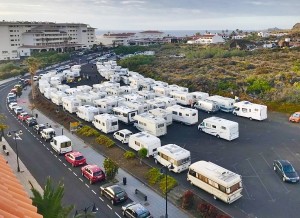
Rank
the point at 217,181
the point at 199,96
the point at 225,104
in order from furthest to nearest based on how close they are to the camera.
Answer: the point at 199,96, the point at 225,104, the point at 217,181

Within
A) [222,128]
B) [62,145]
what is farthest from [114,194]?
[222,128]

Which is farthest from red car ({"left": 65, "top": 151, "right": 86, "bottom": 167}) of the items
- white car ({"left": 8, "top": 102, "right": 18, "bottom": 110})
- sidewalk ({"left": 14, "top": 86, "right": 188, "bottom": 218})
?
white car ({"left": 8, "top": 102, "right": 18, "bottom": 110})

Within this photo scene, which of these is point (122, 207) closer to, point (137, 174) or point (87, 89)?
point (137, 174)

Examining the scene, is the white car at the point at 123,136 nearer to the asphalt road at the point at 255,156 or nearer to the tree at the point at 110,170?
the asphalt road at the point at 255,156

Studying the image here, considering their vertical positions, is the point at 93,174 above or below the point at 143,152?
below

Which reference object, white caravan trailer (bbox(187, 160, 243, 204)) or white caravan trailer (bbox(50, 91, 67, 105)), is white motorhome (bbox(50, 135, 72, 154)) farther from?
white caravan trailer (bbox(50, 91, 67, 105))

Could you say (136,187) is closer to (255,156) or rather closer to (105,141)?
(105,141)

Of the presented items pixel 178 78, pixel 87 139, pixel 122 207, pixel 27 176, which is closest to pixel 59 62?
pixel 178 78
